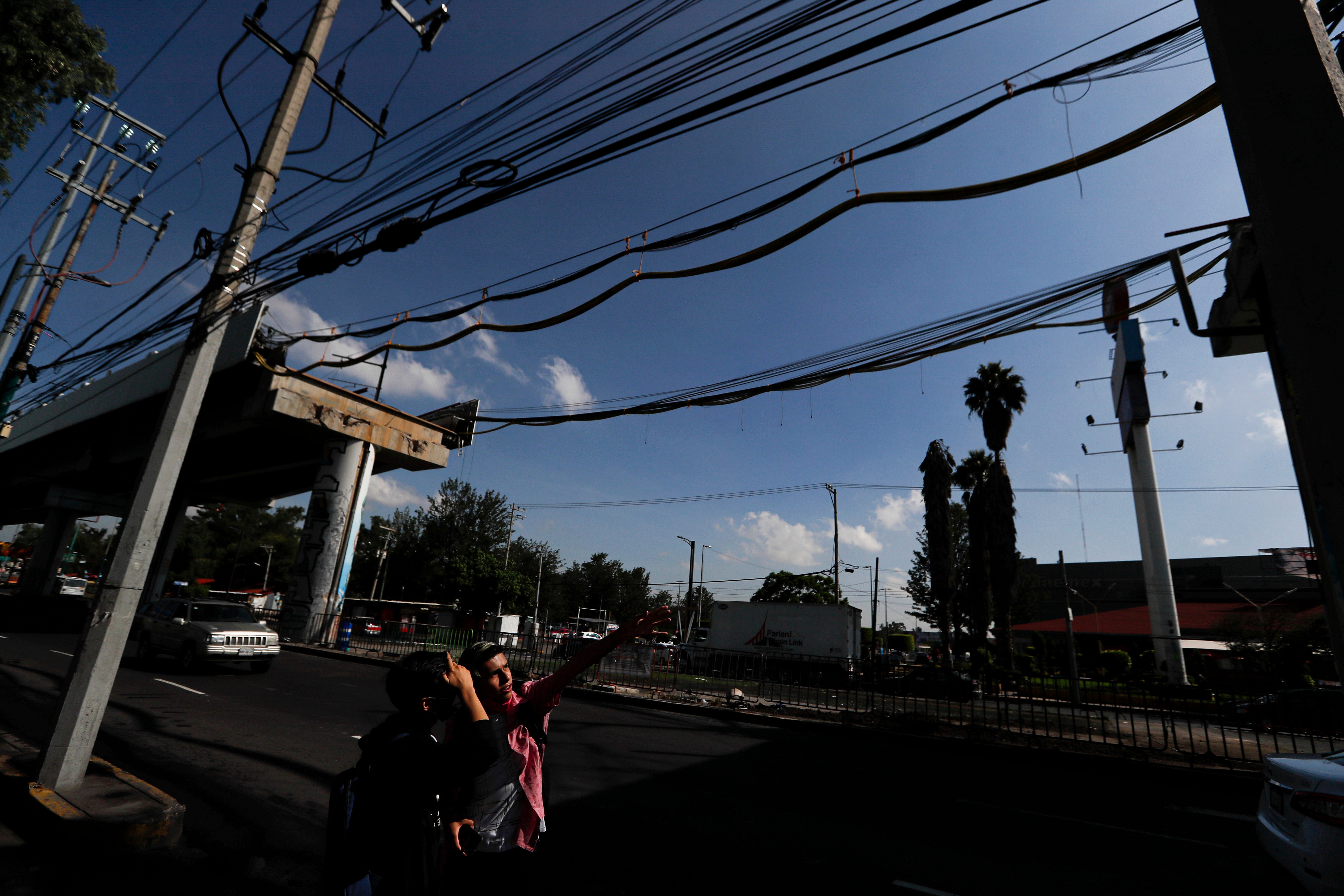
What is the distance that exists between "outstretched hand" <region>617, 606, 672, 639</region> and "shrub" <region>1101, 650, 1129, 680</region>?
32845 millimetres

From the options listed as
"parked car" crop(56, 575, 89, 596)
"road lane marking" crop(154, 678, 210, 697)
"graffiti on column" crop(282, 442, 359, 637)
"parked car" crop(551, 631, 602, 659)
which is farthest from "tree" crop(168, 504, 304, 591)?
"road lane marking" crop(154, 678, 210, 697)

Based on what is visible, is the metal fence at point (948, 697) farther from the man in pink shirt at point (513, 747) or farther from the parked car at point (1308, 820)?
the man in pink shirt at point (513, 747)

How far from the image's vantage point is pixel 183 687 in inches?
462

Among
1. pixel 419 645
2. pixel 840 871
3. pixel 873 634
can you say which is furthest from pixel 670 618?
pixel 873 634

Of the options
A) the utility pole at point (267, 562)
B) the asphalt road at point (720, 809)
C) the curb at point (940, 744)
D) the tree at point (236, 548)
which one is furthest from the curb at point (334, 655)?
the tree at point (236, 548)

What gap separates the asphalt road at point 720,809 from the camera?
4496mm

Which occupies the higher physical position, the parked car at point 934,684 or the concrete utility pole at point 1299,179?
the concrete utility pole at point 1299,179

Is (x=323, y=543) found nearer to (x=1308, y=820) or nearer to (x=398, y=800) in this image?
(x=398, y=800)

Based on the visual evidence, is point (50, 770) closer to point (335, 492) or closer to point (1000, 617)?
point (335, 492)

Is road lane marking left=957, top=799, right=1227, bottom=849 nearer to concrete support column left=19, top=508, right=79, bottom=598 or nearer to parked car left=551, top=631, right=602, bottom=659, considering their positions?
parked car left=551, top=631, right=602, bottom=659

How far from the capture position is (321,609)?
23.1 m

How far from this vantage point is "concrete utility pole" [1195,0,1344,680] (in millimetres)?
1901

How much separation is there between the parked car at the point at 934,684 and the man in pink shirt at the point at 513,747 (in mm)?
17026

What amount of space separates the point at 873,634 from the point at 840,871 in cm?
2461
